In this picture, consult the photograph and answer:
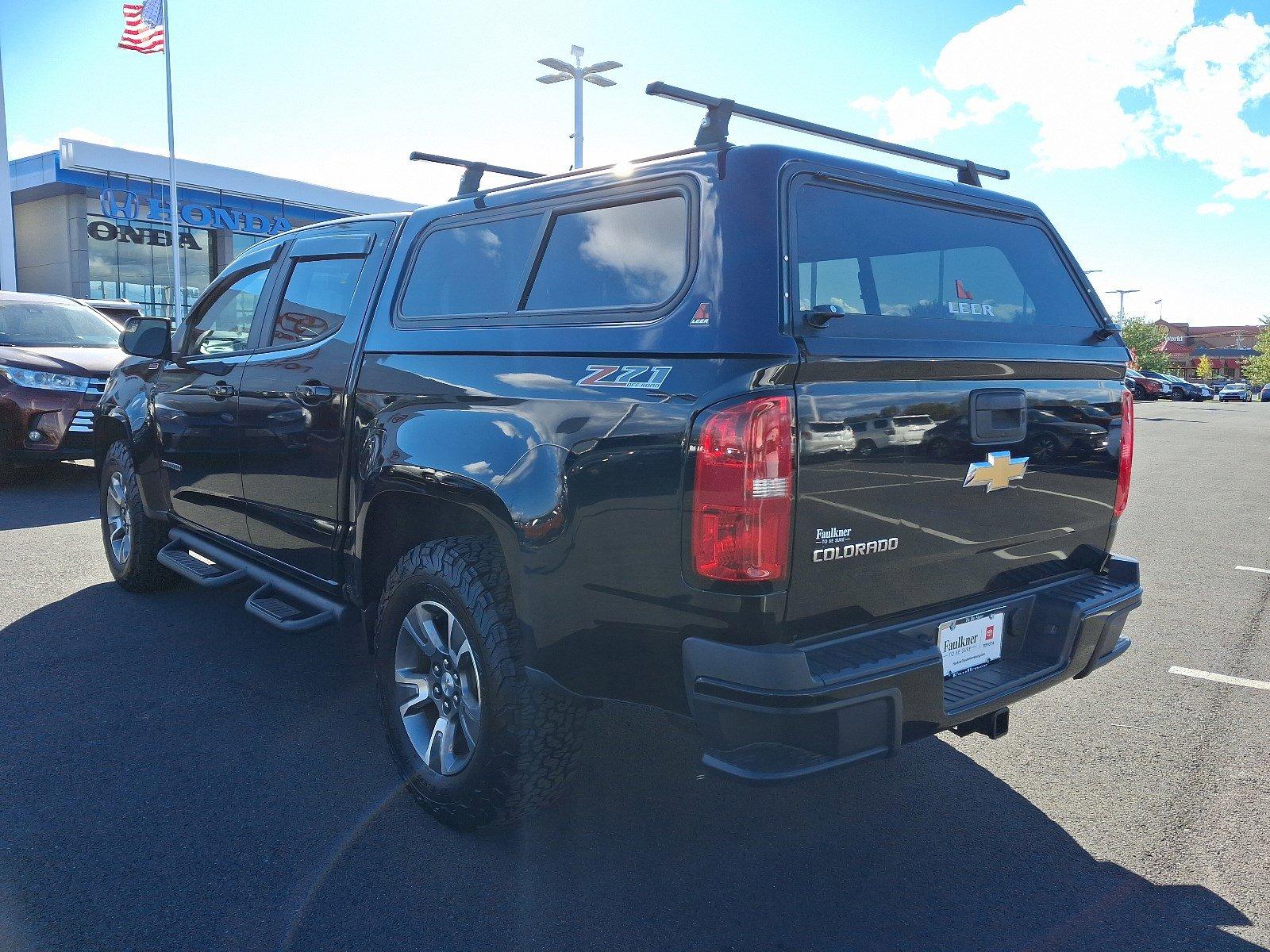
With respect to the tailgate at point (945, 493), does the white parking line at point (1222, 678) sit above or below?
below

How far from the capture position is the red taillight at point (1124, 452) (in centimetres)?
338

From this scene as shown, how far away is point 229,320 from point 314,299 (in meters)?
0.94

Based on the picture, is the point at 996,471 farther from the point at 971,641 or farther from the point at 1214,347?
the point at 1214,347

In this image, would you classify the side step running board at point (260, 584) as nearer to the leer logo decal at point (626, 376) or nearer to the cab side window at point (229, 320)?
the cab side window at point (229, 320)

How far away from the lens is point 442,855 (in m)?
2.94

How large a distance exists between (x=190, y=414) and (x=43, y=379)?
5183 mm

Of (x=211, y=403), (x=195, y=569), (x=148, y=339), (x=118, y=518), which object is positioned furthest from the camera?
(x=118, y=518)

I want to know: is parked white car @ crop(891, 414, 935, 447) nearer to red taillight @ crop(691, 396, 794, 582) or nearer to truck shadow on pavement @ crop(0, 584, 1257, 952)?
red taillight @ crop(691, 396, 794, 582)

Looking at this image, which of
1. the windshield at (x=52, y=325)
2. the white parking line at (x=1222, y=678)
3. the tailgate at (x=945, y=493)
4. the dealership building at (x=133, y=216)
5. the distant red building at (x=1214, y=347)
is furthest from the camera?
the distant red building at (x=1214, y=347)

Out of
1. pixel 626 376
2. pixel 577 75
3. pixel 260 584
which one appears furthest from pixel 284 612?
pixel 577 75

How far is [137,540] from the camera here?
5.31 m

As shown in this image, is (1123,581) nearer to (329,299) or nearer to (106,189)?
(329,299)

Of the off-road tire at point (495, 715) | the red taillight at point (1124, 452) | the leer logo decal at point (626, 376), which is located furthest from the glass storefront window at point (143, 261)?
the red taillight at point (1124, 452)

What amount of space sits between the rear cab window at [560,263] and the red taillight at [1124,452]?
1.75m
